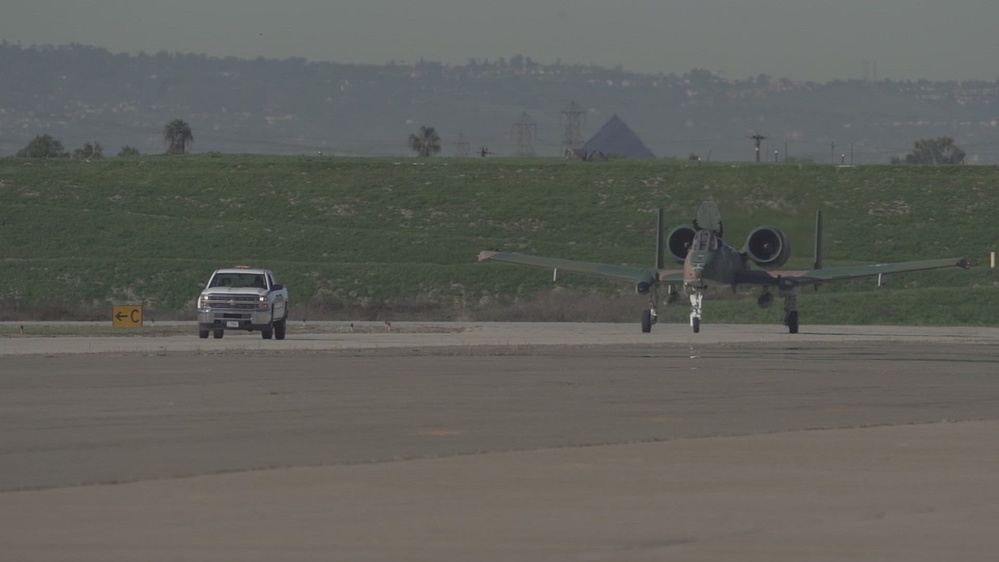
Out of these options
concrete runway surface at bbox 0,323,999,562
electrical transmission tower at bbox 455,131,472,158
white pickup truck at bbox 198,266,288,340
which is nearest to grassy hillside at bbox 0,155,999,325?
white pickup truck at bbox 198,266,288,340

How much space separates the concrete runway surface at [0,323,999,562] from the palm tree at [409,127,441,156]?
136258 millimetres

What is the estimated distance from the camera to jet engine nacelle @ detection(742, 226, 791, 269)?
46938 mm

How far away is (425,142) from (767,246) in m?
119

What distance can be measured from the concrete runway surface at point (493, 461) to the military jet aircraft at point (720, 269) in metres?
14.7

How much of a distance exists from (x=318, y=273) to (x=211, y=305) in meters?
31.3

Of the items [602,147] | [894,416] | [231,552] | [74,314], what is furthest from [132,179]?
[231,552]

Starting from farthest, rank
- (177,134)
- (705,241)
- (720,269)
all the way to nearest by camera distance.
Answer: (177,134) → (720,269) → (705,241)

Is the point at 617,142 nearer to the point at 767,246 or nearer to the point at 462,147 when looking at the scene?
the point at 462,147

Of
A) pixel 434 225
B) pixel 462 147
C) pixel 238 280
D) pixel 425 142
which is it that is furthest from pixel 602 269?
pixel 425 142

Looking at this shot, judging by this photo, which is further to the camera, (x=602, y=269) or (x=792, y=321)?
(x=602, y=269)

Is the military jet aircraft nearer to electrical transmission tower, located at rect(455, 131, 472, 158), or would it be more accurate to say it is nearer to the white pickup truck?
the white pickup truck

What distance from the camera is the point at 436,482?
12.5 meters

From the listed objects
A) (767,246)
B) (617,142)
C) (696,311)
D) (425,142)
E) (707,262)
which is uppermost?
(425,142)

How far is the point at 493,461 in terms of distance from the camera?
13938mm
